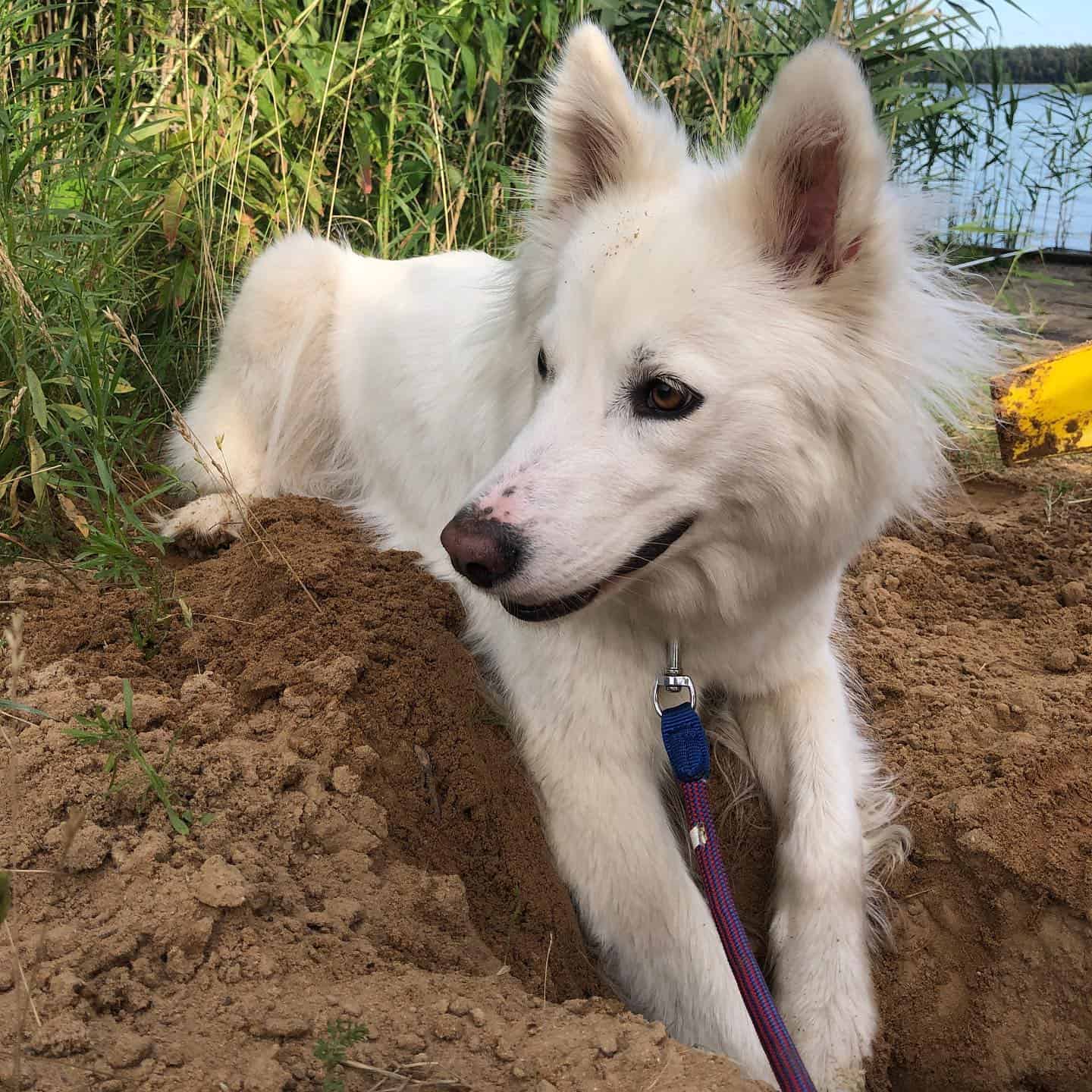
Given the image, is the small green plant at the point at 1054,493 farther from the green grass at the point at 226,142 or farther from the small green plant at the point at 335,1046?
the small green plant at the point at 335,1046

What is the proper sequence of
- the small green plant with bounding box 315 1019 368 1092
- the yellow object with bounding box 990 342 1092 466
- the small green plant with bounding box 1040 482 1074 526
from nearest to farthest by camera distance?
1. the small green plant with bounding box 315 1019 368 1092
2. the yellow object with bounding box 990 342 1092 466
3. the small green plant with bounding box 1040 482 1074 526

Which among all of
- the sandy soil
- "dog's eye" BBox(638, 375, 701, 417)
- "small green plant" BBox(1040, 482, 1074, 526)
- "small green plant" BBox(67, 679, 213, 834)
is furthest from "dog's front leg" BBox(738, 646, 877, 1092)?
"small green plant" BBox(1040, 482, 1074, 526)

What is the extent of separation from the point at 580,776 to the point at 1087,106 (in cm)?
576

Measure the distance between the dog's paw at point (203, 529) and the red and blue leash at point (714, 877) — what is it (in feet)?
5.26

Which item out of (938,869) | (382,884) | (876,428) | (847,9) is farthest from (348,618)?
(847,9)

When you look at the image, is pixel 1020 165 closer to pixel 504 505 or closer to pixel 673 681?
pixel 673 681

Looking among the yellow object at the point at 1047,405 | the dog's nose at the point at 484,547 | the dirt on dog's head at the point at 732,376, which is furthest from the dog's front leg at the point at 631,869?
the yellow object at the point at 1047,405

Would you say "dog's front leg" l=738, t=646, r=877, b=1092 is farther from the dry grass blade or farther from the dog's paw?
the dog's paw

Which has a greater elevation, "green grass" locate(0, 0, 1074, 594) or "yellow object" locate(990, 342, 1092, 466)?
"green grass" locate(0, 0, 1074, 594)

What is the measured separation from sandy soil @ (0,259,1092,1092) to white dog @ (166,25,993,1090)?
15 cm

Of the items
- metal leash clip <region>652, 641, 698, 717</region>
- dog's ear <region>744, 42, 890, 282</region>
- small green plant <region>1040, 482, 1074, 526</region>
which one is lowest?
metal leash clip <region>652, 641, 698, 717</region>

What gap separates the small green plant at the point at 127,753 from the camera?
1897 mm

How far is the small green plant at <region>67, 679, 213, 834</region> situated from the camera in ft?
6.23

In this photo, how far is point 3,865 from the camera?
1.74 metres
